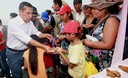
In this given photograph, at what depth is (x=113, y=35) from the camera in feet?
6.22

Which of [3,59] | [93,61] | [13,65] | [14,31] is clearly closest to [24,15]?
[14,31]

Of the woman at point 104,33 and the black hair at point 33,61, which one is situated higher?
the woman at point 104,33

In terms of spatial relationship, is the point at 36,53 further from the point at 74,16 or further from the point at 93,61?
the point at 74,16

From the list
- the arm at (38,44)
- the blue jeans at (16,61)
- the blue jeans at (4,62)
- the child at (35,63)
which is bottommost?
the blue jeans at (4,62)

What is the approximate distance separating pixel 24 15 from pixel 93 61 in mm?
1181

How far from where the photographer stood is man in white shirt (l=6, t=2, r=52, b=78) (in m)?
2.79

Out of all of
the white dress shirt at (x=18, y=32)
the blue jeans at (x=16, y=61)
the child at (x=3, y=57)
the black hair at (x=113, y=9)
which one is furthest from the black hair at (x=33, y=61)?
the child at (x=3, y=57)

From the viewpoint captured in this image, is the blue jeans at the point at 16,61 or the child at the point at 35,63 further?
the blue jeans at the point at 16,61

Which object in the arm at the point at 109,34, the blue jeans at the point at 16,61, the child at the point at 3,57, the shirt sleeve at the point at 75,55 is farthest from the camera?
the child at the point at 3,57

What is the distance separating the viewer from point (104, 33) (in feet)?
6.34

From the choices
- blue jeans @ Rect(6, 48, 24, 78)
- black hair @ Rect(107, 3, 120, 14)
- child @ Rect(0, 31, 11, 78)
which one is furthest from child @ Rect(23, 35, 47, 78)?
child @ Rect(0, 31, 11, 78)

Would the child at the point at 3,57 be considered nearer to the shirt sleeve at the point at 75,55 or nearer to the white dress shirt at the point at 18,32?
the white dress shirt at the point at 18,32

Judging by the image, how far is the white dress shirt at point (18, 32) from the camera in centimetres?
273

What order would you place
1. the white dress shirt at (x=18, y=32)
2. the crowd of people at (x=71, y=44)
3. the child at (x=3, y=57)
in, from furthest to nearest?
the child at (x=3, y=57) → the white dress shirt at (x=18, y=32) → the crowd of people at (x=71, y=44)
